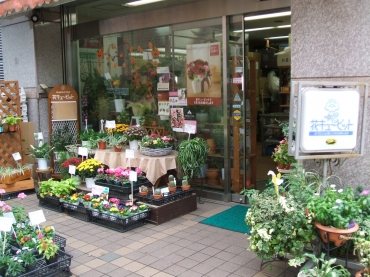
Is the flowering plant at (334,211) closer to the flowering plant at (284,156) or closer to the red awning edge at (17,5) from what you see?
the flowering plant at (284,156)

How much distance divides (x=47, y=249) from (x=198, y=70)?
4.37 metres

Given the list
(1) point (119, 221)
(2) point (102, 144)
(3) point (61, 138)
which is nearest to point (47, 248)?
(1) point (119, 221)

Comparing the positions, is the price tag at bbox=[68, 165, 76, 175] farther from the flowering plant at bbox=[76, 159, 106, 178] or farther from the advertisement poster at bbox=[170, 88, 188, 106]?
the advertisement poster at bbox=[170, 88, 188, 106]

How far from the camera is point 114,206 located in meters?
5.97

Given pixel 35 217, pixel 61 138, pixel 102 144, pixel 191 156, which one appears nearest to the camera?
pixel 35 217

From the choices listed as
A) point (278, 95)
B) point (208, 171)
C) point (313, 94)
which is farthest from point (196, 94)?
point (278, 95)

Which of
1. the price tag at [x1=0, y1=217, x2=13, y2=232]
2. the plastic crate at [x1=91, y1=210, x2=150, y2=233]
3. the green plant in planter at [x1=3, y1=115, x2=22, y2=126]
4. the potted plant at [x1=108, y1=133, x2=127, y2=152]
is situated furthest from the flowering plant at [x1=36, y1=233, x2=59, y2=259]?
the green plant in planter at [x1=3, y1=115, x2=22, y2=126]

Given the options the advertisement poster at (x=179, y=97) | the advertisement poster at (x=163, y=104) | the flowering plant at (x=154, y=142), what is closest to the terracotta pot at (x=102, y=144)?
the flowering plant at (x=154, y=142)

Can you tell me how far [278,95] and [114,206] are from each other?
8277mm

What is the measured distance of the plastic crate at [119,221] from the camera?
5.71 meters

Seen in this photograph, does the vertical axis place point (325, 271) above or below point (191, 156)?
below

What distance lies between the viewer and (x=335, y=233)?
364 cm

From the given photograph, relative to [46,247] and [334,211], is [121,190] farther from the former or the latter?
[334,211]

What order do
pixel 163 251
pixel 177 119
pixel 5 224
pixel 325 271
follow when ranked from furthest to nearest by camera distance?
pixel 177 119
pixel 163 251
pixel 5 224
pixel 325 271
